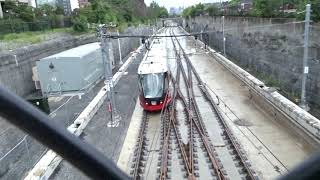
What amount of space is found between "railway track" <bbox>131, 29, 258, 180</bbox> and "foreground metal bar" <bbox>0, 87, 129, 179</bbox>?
37.0ft

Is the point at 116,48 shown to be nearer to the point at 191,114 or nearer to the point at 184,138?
the point at 191,114

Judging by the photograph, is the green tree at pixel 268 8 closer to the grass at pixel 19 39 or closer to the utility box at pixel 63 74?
the utility box at pixel 63 74

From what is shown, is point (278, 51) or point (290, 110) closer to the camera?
point (290, 110)

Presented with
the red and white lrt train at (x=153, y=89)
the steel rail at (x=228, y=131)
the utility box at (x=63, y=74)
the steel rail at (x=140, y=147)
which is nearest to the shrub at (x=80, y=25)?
the steel rail at (x=228, y=131)

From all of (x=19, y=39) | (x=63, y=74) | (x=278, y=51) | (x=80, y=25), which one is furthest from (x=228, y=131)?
(x=80, y=25)

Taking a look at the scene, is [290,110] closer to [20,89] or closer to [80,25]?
[20,89]

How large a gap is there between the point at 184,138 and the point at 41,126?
1564cm

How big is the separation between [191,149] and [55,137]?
45.7 ft

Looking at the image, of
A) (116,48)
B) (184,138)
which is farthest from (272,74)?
(116,48)

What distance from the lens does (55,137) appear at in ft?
3.22

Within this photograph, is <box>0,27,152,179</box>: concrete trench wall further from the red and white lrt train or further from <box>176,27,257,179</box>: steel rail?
<box>176,27,257,179</box>: steel rail

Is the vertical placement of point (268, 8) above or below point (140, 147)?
above

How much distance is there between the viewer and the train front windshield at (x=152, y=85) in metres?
20.0

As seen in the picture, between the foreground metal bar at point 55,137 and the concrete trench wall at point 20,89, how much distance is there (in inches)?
1.8
